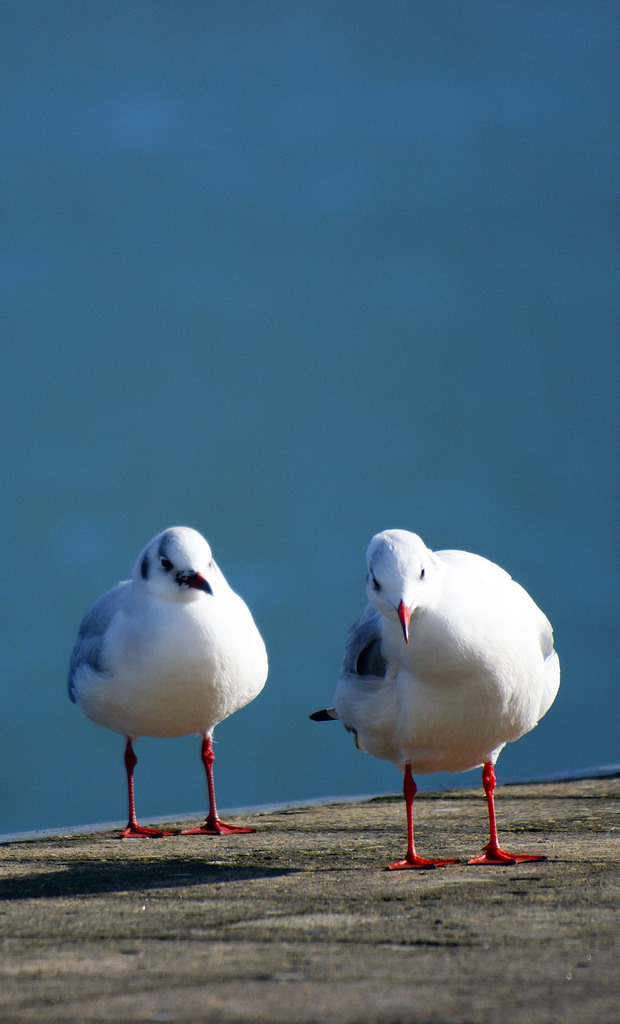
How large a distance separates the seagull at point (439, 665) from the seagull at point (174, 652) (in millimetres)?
820

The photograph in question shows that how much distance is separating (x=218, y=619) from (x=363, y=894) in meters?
1.64

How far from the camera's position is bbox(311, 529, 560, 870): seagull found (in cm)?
268

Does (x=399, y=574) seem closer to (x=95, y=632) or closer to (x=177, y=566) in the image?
(x=177, y=566)

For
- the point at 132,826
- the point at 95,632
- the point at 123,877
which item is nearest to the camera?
the point at 123,877

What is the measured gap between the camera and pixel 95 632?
13.7 feet

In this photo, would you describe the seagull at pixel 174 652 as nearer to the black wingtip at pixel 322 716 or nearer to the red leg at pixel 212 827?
the red leg at pixel 212 827

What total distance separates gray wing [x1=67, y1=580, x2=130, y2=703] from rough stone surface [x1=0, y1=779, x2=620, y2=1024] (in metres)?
0.81

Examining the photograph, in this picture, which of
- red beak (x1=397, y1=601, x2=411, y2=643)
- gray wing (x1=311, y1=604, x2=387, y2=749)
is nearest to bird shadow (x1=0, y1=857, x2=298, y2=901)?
gray wing (x1=311, y1=604, x2=387, y2=749)

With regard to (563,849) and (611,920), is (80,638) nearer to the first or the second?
(563,849)

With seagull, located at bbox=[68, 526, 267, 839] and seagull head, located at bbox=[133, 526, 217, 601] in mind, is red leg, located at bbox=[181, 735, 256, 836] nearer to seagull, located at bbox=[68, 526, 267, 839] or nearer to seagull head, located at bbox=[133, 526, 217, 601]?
seagull, located at bbox=[68, 526, 267, 839]

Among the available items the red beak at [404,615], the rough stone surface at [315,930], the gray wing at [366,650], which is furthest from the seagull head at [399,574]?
the rough stone surface at [315,930]

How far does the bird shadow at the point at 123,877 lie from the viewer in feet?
8.16

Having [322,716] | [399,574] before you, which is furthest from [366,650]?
[322,716]

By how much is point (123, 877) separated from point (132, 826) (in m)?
1.31
